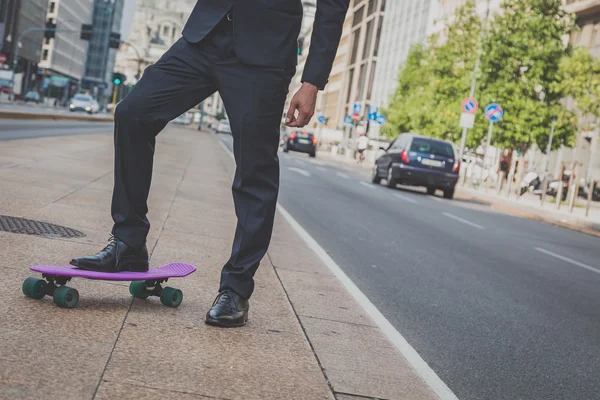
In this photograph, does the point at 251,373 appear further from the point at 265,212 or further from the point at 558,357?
the point at 558,357

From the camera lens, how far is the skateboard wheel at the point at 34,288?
4559mm

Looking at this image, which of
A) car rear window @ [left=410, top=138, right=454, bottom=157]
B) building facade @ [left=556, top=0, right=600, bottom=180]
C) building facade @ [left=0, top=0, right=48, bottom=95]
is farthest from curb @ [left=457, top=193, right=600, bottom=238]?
building facade @ [left=0, top=0, right=48, bottom=95]

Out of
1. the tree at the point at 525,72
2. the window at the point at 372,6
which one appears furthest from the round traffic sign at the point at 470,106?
the window at the point at 372,6

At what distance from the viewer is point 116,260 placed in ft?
15.7

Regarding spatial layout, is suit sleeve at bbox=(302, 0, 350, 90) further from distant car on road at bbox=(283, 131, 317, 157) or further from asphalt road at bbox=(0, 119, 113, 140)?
Answer: distant car on road at bbox=(283, 131, 317, 157)

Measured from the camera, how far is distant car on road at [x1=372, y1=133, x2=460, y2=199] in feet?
92.7

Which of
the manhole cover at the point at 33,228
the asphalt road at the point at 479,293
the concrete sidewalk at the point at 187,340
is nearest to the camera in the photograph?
the concrete sidewalk at the point at 187,340

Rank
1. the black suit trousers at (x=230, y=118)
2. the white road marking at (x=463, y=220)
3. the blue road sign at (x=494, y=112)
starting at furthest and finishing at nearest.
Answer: the blue road sign at (x=494, y=112), the white road marking at (x=463, y=220), the black suit trousers at (x=230, y=118)

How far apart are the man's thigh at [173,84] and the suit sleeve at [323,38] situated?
17.9 inches

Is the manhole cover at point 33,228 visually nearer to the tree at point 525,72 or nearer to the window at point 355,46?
the tree at point 525,72

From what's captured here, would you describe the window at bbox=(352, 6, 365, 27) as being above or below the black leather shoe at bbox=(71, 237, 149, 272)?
above

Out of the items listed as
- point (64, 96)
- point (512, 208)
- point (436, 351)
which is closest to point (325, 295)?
point (436, 351)

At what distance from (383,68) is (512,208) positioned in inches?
3138

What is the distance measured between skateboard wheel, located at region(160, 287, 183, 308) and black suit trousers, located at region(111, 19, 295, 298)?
0.24 m
